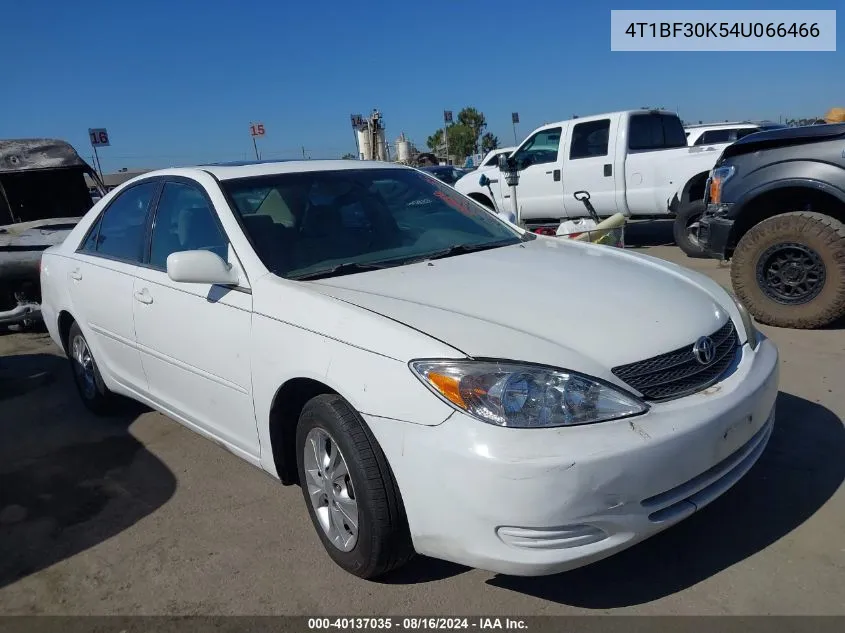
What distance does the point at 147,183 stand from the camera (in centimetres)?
396

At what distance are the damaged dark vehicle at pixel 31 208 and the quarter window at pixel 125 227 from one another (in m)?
2.93

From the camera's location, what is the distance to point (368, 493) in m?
2.35

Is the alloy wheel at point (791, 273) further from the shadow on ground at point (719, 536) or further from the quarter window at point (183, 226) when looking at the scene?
the quarter window at point (183, 226)

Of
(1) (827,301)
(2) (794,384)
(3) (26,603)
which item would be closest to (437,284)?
(3) (26,603)

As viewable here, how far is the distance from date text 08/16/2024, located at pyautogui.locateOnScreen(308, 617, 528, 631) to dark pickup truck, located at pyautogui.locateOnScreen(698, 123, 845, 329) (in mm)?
3939

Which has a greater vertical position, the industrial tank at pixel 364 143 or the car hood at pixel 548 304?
the industrial tank at pixel 364 143

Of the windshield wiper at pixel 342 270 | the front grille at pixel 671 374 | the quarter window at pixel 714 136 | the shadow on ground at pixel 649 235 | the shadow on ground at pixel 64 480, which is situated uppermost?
the windshield wiper at pixel 342 270

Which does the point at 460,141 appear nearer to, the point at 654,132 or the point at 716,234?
the point at 654,132

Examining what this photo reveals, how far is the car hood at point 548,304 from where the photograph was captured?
229cm

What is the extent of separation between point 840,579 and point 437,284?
1825mm

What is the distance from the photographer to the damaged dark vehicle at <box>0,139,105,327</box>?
6.76m

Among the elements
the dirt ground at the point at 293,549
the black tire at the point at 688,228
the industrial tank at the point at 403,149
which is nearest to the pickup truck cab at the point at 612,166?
the black tire at the point at 688,228

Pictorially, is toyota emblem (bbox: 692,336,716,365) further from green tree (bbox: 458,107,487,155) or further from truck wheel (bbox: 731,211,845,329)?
green tree (bbox: 458,107,487,155)

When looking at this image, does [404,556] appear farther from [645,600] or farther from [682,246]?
[682,246]
